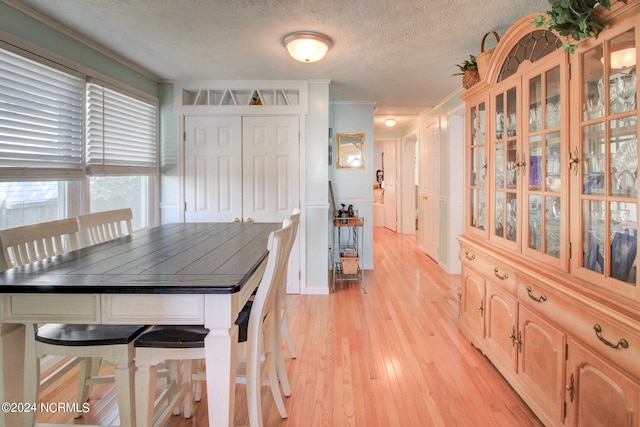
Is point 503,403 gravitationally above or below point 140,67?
below

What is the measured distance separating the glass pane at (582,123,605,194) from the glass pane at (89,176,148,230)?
329cm

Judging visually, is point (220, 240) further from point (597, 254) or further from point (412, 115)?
point (412, 115)

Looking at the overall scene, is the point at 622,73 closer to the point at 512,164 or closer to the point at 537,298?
the point at 512,164

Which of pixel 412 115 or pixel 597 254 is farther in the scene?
pixel 412 115

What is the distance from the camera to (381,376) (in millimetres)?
2199

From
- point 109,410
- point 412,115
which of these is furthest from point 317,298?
point 412,115

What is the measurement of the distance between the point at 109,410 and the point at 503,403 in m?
2.12

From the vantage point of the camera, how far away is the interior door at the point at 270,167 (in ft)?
12.5

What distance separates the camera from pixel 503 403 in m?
1.92

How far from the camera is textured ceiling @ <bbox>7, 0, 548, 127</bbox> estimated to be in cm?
221

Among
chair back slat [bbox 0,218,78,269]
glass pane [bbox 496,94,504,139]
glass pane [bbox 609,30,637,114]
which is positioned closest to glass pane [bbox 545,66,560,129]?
glass pane [bbox 609,30,637,114]

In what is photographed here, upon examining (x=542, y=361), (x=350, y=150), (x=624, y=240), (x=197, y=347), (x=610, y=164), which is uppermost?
(x=350, y=150)

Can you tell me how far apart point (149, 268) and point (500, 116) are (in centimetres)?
213

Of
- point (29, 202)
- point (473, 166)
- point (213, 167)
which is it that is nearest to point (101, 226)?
point (29, 202)
